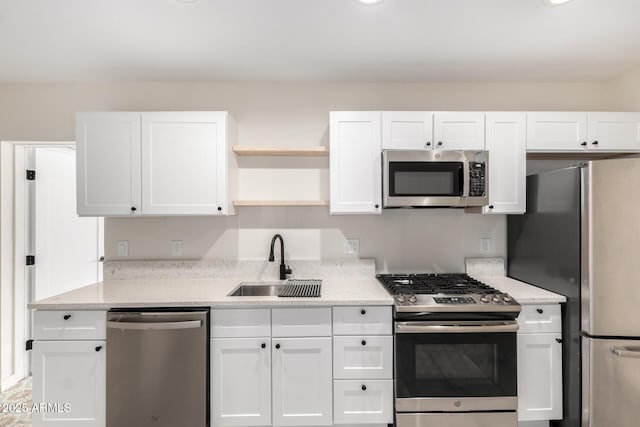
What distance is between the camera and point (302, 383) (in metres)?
1.91

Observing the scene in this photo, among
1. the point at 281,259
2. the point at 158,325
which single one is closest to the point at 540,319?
the point at 281,259

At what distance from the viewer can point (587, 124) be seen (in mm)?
2270

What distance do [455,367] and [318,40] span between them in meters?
2.10

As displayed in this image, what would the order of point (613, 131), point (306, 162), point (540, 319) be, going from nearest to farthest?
point (540, 319) < point (613, 131) < point (306, 162)

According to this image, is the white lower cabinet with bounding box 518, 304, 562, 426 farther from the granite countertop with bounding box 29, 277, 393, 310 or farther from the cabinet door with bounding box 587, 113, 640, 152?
the cabinet door with bounding box 587, 113, 640, 152

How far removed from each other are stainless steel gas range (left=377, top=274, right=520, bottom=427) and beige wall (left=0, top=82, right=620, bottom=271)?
74 centimetres

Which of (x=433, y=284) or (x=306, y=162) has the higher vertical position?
(x=306, y=162)

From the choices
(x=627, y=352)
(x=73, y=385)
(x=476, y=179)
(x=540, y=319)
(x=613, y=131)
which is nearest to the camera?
(x=627, y=352)

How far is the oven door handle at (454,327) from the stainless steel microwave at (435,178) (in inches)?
30.2

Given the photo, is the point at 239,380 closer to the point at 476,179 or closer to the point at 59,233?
the point at 476,179

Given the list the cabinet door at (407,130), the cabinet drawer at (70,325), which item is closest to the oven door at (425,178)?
the cabinet door at (407,130)

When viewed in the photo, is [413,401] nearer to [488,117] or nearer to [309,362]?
[309,362]

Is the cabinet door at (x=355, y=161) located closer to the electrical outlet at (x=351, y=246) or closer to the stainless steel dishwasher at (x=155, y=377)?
the electrical outlet at (x=351, y=246)

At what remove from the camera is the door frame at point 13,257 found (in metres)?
2.56
